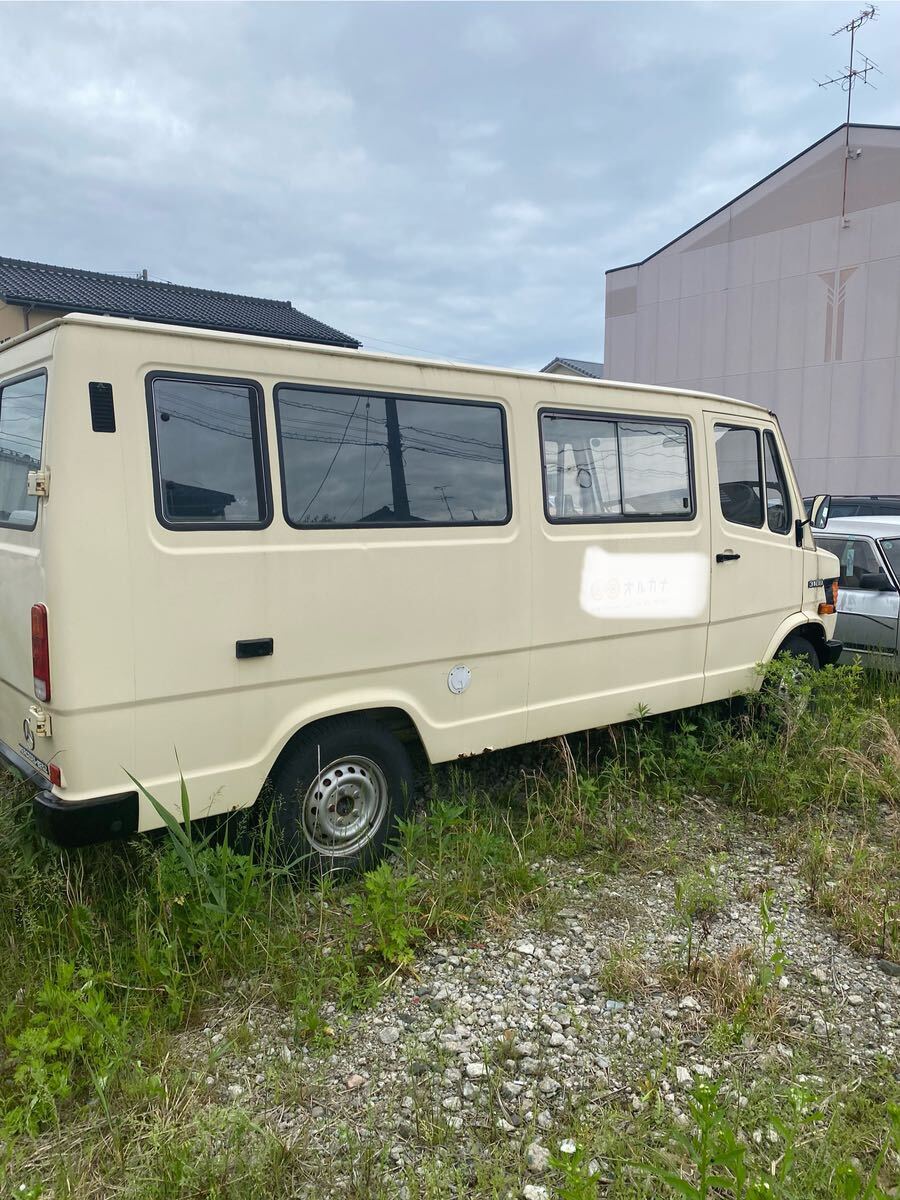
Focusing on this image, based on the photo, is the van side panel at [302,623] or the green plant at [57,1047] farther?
the van side panel at [302,623]

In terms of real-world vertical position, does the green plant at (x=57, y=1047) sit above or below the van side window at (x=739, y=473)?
below

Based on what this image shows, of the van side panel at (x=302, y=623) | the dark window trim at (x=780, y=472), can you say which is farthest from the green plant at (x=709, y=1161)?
the dark window trim at (x=780, y=472)

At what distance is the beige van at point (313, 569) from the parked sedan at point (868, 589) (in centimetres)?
269

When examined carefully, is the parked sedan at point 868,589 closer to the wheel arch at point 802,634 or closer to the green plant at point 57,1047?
the wheel arch at point 802,634

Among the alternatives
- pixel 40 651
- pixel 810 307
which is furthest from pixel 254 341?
pixel 810 307

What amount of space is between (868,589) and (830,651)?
1.21 m

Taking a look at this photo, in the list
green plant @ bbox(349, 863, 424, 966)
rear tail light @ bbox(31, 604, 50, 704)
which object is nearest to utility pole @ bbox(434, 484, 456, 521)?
green plant @ bbox(349, 863, 424, 966)

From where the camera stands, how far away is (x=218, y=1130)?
2.54 meters

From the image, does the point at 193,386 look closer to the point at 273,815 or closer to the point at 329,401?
the point at 329,401

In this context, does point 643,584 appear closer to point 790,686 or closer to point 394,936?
point 790,686

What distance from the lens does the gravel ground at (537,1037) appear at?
8.80 feet

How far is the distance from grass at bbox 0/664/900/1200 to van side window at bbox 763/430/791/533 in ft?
3.83

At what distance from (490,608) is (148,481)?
181cm

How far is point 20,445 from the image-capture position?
366 cm
